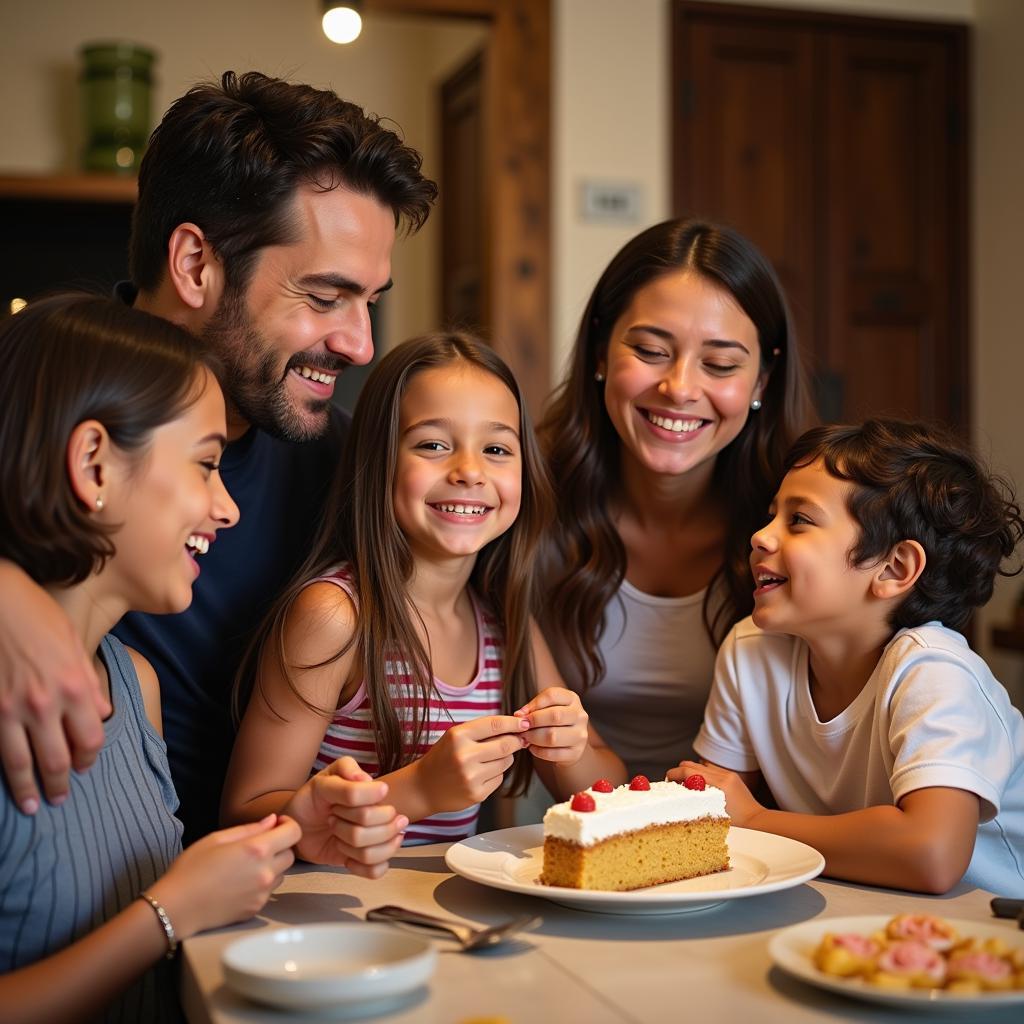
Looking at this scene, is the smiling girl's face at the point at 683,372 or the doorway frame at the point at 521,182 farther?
the doorway frame at the point at 521,182

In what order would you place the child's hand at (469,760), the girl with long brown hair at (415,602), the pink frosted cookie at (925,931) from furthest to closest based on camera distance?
1. the girl with long brown hair at (415,602)
2. the child's hand at (469,760)
3. the pink frosted cookie at (925,931)

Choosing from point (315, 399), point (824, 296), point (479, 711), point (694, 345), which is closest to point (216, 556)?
point (315, 399)

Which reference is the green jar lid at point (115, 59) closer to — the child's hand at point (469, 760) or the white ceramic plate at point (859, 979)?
the child's hand at point (469, 760)

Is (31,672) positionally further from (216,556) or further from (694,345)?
(694,345)

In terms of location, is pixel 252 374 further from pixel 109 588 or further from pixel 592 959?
pixel 592 959

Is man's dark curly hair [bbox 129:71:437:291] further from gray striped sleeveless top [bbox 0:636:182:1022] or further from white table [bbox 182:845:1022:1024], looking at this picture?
white table [bbox 182:845:1022:1024]

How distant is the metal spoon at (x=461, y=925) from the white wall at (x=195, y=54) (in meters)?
4.45

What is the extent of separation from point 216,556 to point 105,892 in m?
0.79

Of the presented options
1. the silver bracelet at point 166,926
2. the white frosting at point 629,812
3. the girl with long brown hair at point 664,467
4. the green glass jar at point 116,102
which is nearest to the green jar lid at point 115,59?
the green glass jar at point 116,102

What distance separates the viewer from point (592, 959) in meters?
1.28

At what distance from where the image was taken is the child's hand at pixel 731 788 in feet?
5.82

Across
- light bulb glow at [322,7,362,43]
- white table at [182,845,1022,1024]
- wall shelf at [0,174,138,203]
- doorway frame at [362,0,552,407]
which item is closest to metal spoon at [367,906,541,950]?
white table at [182,845,1022,1024]

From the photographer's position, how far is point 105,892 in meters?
1.46

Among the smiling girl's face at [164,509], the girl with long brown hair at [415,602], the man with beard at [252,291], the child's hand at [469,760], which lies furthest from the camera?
the man with beard at [252,291]
